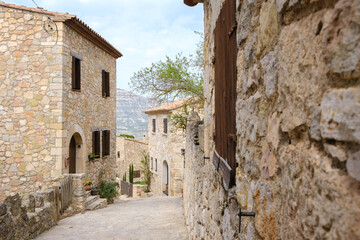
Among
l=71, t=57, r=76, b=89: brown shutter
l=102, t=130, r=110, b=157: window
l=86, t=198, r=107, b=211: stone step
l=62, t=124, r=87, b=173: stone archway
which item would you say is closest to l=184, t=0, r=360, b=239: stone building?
l=86, t=198, r=107, b=211: stone step

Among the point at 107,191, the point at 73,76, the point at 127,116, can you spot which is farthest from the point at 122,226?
the point at 127,116

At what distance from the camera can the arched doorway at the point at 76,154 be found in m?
10.4

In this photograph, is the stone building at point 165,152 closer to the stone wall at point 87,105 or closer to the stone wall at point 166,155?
the stone wall at point 166,155

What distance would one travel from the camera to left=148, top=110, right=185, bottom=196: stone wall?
18.3m

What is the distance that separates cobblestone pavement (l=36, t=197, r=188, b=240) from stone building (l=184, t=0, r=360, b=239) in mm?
4670

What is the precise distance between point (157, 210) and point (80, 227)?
2.81 meters

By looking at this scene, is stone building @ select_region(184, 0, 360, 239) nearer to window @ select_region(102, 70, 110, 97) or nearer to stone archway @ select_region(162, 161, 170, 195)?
window @ select_region(102, 70, 110, 97)

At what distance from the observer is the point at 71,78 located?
973 centimetres

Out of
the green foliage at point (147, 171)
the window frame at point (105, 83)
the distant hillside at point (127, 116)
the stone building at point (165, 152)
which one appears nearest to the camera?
the window frame at point (105, 83)

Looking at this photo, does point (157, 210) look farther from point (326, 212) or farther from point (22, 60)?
point (326, 212)

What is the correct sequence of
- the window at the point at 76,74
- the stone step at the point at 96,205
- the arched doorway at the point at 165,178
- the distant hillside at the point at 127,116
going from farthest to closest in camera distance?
the distant hillside at the point at 127,116
the arched doorway at the point at 165,178
the window at the point at 76,74
the stone step at the point at 96,205

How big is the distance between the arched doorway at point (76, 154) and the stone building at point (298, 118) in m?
9.52

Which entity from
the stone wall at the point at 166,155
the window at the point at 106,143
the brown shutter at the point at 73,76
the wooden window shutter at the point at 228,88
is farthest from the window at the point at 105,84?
the wooden window shutter at the point at 228,88

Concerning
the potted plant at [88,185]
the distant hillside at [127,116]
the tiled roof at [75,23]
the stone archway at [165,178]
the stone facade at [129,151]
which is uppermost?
the distant hillside at [127,116]
